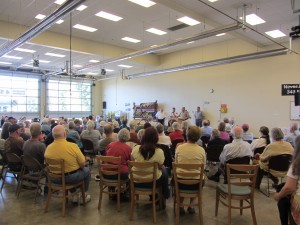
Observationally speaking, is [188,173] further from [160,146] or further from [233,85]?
[233,85]

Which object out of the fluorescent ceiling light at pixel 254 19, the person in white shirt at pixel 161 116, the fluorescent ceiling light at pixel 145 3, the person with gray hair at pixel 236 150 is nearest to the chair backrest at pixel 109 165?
the person with gray hair at pixel 236 150

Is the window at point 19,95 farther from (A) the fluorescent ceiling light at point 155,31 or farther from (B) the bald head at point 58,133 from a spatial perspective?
(B) the bald head at point 58,133

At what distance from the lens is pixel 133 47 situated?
12.5m

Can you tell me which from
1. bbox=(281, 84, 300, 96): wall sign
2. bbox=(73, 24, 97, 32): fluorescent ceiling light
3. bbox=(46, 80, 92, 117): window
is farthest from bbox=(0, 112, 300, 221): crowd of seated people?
bbox=(46, 80, 92, 117): window

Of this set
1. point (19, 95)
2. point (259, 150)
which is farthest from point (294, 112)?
point (19, 95)

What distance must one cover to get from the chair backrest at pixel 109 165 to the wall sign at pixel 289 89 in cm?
891

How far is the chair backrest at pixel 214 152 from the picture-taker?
16.2ft

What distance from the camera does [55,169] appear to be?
3.48m

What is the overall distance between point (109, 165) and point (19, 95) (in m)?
14.8

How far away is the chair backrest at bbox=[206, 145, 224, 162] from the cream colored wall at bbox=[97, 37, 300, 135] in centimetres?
655

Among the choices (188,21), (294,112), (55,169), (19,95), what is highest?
(188,21)

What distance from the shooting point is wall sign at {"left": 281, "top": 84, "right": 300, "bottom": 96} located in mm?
9628

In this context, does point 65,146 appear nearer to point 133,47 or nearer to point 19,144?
point 19,144

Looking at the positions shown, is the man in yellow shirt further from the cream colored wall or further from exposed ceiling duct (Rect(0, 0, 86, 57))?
the cream colored wall
